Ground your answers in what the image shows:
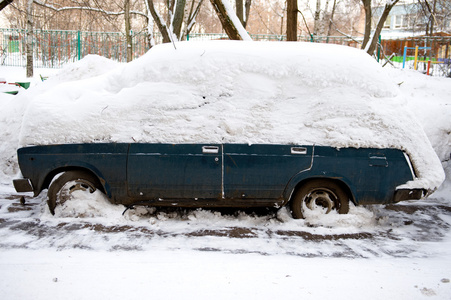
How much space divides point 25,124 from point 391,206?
16.2 feet

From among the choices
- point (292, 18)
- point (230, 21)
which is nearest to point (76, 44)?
point (230, 21)

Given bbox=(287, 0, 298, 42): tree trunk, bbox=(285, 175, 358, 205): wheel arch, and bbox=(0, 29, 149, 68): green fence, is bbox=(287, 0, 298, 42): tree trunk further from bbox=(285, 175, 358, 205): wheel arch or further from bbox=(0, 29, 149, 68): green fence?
bbox=(0, 29, 149, 68): green fence

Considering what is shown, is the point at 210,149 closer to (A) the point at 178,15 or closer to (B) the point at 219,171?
(B) the point at 219,171

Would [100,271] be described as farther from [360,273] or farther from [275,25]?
[275,25]

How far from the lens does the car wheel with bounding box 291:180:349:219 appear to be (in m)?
4.14

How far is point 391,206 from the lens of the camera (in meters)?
5.13

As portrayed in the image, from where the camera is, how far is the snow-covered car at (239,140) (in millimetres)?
3994

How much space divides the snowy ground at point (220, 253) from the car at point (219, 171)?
1.04 feet

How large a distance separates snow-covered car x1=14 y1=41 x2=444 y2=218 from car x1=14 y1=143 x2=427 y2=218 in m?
0.01

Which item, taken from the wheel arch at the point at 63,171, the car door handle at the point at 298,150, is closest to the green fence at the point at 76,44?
the car door handle at the point at 298,150

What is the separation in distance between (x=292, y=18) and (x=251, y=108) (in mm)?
5600

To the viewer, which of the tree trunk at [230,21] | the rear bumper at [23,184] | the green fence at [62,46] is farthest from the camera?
the green fence at [62,46]

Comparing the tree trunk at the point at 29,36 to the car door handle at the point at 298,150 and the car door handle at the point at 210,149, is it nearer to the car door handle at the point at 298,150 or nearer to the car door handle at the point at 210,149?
the car door handle at the point at 210,149

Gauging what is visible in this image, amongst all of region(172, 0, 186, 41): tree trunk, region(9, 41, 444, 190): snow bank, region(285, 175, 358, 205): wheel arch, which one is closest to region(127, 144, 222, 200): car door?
region(9, 41, 444, 190): snow bank
